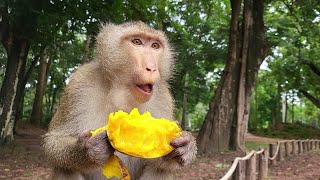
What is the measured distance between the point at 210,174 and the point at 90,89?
5960mm

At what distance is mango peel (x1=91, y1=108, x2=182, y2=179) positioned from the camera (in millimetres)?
2543

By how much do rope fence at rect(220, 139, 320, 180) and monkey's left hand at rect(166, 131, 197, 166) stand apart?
113cm

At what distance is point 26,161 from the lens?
9969 millimetres

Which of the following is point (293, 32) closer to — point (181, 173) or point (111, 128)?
point (181, 173)

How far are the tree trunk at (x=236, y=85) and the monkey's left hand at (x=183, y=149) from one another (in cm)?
1062

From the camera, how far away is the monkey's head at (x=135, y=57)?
291cm

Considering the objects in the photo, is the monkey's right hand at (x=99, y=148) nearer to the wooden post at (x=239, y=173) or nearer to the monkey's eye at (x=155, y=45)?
the monkey's eye at (x=155, y=45)

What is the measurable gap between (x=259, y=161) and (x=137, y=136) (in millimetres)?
5659

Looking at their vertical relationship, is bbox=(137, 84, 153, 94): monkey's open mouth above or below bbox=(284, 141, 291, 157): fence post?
above

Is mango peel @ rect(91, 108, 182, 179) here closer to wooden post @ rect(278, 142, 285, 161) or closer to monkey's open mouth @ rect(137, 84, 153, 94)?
monkey's open mouth @ rect(137, 84, 153, 94)

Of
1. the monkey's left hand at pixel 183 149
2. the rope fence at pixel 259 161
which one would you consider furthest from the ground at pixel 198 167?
the monkey's left hand at pixel 183 149

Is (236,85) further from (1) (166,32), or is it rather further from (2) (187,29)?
(1) (166,32)

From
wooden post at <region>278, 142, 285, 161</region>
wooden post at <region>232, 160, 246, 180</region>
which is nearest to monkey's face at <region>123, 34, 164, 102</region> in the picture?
wooden post at <region>232, 160, 246, 180</region>

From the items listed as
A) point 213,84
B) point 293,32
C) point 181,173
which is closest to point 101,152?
point 181,173
